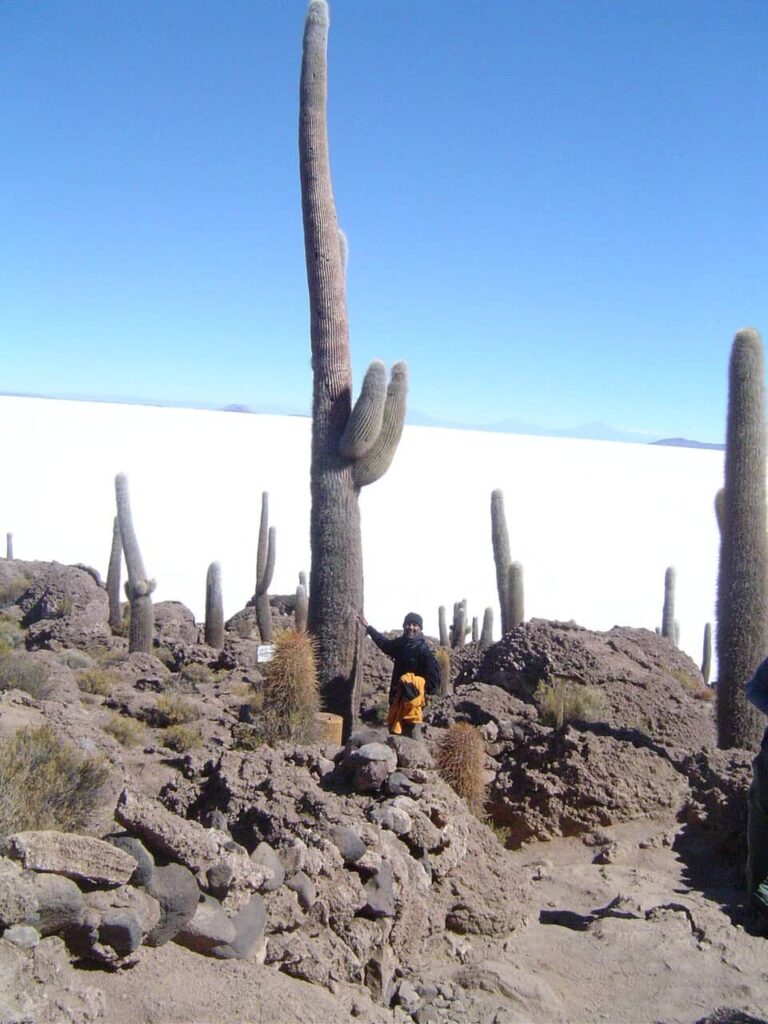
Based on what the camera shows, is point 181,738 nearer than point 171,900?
No

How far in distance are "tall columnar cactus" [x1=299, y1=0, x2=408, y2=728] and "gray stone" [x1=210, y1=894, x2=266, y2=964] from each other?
22.0ft

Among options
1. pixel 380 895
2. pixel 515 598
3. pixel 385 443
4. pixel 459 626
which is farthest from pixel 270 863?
pixel 459 626

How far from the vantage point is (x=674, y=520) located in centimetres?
5862

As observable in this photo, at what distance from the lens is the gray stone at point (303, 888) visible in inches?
212

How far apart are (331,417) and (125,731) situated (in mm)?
4734

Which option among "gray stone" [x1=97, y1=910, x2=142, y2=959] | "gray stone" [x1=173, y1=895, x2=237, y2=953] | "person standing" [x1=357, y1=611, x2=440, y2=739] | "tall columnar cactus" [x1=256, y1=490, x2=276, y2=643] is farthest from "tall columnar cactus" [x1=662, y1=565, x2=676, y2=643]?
"gray stone" [x1=97, y1=910, x2=142, y2=959]

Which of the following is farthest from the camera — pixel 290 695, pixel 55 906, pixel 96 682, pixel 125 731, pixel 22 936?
pixel 96 682

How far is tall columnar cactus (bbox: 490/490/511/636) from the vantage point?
691 inches

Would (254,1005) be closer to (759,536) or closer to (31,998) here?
(31,998)

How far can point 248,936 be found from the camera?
15.9ft

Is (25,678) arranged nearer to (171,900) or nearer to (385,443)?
(385,443)

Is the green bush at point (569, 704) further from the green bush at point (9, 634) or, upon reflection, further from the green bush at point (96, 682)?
the green bush at point (9, 634)

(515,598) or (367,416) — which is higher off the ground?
(367,416)

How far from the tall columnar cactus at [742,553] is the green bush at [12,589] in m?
15.5
